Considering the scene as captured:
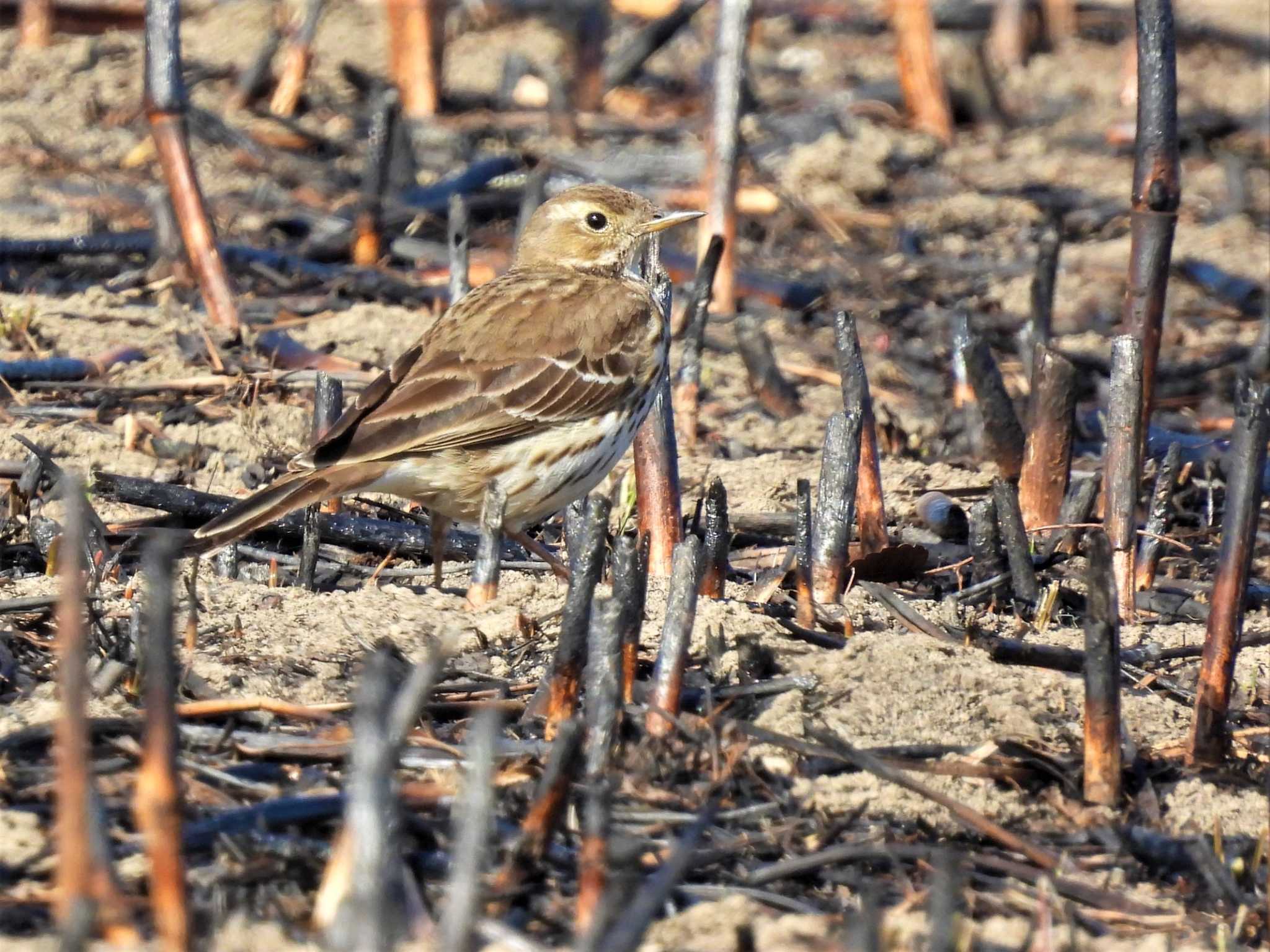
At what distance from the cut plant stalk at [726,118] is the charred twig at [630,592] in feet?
13.0

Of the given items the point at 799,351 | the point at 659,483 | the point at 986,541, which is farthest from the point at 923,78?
the point at 986,541

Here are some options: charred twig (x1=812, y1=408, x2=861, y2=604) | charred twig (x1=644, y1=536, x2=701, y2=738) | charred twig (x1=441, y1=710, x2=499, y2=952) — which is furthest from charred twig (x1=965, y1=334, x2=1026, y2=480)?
charred twig (x1=441, y1=710, x2=499, y2=952)

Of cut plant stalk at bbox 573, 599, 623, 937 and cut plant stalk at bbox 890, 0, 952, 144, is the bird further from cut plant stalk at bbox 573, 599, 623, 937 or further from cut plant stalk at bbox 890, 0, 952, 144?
cut plant stalk at bbox 890, 0, 952, 144

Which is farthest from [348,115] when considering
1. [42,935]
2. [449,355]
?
[42,935]

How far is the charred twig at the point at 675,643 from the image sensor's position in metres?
4.25

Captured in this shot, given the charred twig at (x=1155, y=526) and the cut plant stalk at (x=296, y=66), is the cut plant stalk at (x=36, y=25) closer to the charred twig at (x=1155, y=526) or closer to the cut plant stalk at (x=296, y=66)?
the cut plant stalk at (x=296, y=66)

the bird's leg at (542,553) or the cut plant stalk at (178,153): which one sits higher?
the cut plant stalk at (178,153)

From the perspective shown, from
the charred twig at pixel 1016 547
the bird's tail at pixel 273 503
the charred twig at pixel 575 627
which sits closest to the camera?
the charred twig at pixel 575 627

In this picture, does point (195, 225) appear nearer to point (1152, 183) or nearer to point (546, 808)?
point (1152, 183)

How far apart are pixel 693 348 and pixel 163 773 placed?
185 inches

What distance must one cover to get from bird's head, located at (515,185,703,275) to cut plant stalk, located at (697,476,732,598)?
186cm

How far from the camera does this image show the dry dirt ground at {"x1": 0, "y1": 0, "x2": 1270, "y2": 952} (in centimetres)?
430

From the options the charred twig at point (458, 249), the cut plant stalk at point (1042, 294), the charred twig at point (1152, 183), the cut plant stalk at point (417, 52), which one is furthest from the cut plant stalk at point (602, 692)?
the cut plant stalk at point (417, 52)

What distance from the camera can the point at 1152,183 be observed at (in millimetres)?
6164
